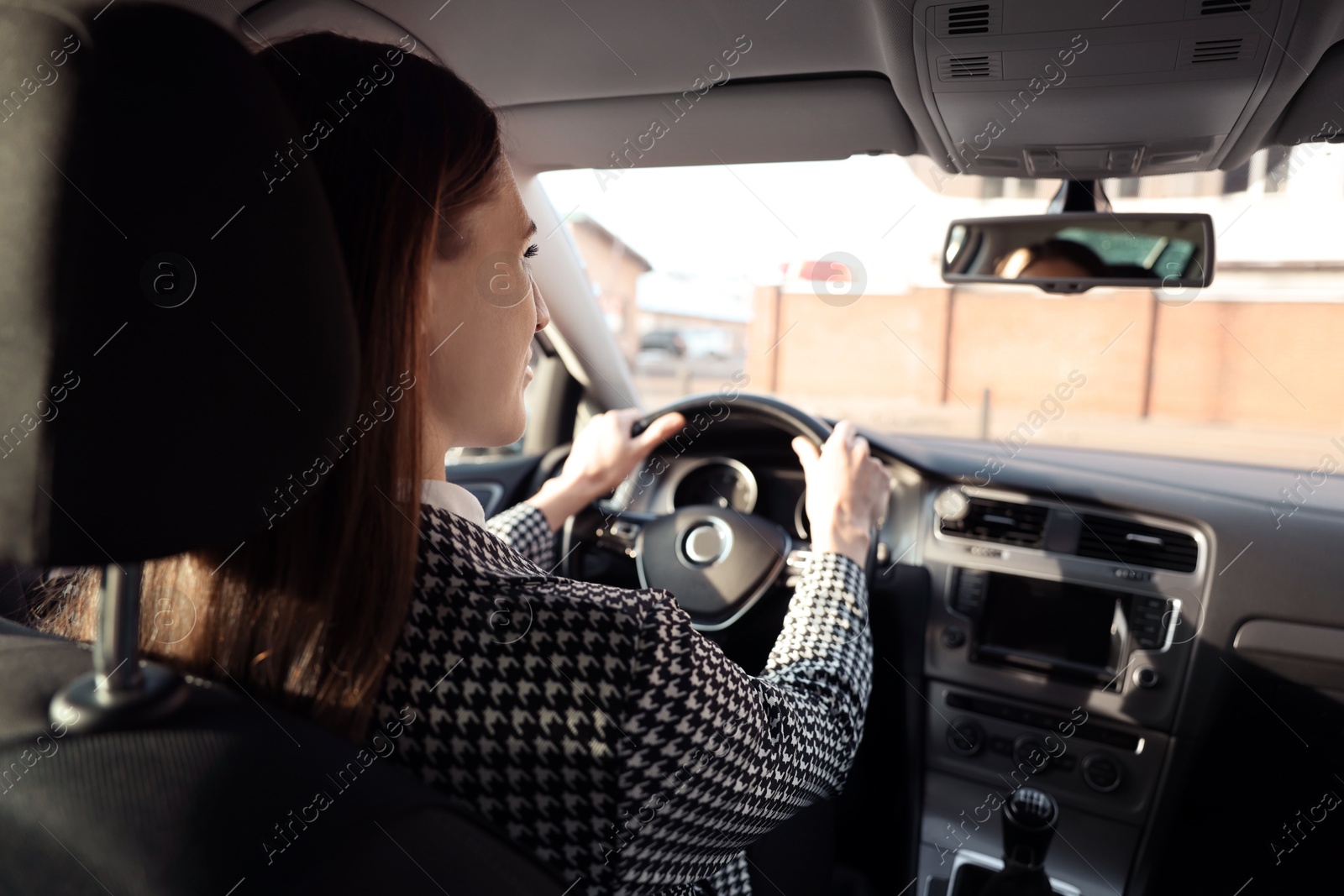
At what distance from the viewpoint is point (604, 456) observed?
2.18 meters

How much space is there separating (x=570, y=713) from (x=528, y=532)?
3.76 feet

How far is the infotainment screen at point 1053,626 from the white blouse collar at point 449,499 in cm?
158

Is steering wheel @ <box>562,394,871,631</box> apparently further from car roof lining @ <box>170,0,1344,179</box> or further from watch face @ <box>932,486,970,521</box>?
car roof lining @ <box>170,0,1344,179</box>

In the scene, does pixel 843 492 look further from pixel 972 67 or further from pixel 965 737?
pixel 965 737

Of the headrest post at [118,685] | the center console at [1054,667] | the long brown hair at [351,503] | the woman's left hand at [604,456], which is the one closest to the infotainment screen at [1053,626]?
the center console at [1054,667]

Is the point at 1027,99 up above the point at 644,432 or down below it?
above

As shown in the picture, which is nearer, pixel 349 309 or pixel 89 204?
pixel 89 204

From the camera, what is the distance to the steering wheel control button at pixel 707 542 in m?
2.11

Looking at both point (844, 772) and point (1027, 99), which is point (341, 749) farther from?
point (1027, 99)

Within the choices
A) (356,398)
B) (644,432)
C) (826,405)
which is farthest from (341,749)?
(826,405)

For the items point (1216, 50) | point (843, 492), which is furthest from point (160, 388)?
point (1216, 50)

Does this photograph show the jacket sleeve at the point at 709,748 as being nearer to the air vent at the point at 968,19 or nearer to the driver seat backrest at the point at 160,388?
the driver seat backrest at the point at 160,388

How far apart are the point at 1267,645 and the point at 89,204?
7.59 ft

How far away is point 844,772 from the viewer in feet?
4.24
